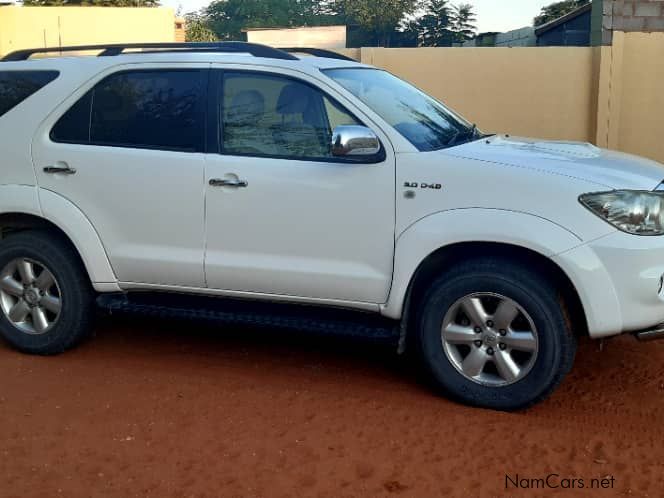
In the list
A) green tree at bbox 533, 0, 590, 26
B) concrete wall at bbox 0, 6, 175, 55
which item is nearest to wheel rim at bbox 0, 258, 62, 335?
concrete wall at bbox 0, 6, 175, 55

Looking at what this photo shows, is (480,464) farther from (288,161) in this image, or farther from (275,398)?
(288,161)

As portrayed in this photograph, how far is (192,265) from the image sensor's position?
509 cm

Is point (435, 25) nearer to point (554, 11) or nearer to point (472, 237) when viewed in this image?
point (554, 11)

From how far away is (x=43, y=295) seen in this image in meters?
5.53

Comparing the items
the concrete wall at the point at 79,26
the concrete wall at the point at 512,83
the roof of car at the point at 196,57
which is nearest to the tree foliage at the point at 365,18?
the concrete wall at the point at 79,26

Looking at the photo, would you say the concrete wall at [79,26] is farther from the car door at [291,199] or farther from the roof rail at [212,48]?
the car door at [291,199]

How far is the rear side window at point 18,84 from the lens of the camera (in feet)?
18.2

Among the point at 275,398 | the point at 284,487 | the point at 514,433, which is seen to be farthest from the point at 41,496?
the point at 514,433

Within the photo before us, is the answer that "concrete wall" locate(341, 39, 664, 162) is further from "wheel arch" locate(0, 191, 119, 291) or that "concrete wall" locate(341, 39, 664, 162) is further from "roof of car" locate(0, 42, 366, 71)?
"wheel arch" locate(0, 191, 119, 291)

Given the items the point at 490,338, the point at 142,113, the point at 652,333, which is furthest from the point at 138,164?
the point at 652,333

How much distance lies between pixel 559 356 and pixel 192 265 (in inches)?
85.6

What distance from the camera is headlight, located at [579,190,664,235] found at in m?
4.30

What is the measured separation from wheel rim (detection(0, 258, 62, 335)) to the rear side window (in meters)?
1.04

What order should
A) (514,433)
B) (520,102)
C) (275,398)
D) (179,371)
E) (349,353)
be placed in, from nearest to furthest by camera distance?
(514,433), (275,398), (179,371), (349,353), (520,102)
